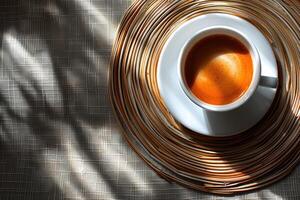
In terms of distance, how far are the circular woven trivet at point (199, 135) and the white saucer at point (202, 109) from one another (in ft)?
0.09

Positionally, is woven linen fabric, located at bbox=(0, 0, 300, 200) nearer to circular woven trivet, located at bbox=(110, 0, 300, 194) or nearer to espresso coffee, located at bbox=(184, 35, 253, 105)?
circular woven trivet, located at bbox=(110, 0, 300, 194)

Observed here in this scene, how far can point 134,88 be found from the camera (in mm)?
857

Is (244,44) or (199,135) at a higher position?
(244,44)

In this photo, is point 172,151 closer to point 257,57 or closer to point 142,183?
point 142,183

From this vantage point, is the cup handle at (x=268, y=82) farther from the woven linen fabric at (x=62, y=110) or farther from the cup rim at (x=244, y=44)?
the woven linen fabric at (x=62, y=110)

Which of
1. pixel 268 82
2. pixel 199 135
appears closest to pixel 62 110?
pixel 199 135

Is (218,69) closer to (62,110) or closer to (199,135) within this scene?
(199,135)

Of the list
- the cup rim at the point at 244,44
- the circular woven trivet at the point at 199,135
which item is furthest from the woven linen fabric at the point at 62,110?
the cup rim at the point at 244,44

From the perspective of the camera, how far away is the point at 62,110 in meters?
0.88

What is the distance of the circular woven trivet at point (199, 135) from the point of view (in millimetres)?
835

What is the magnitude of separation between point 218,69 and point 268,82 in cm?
8

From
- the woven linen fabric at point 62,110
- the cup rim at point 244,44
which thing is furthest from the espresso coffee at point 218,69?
the woven linen fabric at point 62,110

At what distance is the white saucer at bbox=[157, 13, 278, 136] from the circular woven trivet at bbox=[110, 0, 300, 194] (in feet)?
0.09

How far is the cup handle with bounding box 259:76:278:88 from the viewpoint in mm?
806
